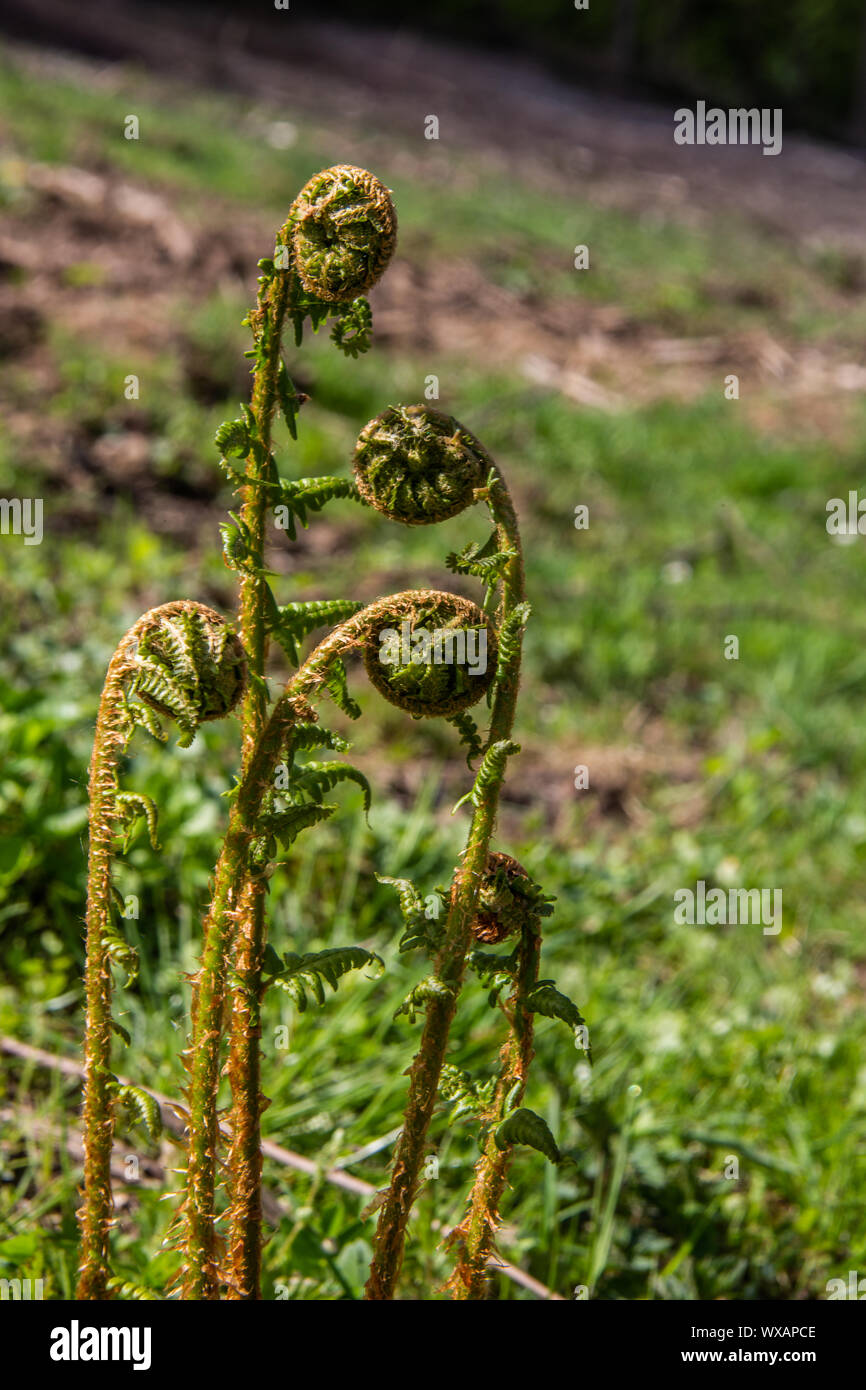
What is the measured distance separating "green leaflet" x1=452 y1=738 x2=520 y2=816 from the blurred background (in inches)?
18.1

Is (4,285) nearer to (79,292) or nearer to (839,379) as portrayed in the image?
(79,292)

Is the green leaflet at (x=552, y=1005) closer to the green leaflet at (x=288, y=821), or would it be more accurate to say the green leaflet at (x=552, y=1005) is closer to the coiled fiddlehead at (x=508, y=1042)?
the coiled fiddlehead at (x=508, y=1042)

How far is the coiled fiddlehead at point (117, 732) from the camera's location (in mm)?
1127

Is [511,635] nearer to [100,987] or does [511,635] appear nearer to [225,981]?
[225,981]

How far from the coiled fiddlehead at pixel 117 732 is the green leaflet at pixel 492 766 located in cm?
22

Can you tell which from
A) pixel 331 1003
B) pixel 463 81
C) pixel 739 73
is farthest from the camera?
pixel 739 73

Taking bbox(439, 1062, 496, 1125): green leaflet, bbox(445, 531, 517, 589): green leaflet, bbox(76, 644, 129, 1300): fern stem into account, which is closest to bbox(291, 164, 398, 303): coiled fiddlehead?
bbox(445, 531, 517, 589): green leaflet

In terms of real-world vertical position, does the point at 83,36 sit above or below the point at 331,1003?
above

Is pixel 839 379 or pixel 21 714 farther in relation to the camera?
pixel 839 379

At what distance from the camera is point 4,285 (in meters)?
5.75

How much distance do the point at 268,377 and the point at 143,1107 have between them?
0.65 metres

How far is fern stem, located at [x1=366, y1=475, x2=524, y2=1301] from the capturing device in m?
1.12

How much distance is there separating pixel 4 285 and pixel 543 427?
2456mm
